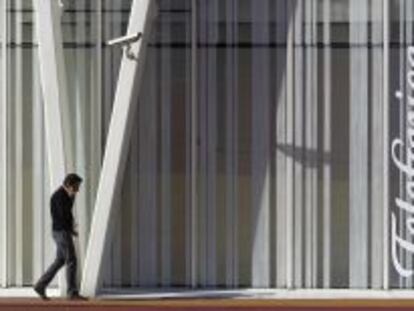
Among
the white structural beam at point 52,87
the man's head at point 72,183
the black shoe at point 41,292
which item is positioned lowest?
the black shoe at point 41,292

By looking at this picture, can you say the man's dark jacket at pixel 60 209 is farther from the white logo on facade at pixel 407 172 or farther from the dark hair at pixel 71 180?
Answer: the white logo on facade at pixel 407 172

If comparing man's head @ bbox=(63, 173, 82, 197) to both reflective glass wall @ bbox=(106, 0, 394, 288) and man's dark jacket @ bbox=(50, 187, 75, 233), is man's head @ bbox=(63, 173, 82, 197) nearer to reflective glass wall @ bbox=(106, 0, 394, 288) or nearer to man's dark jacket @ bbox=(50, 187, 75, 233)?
man's dark jacket @ bbox=(50, 187, 75, 233)

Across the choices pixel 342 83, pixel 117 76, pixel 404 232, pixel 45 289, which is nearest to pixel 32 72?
pixel 117 76

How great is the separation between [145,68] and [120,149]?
154 centimetres

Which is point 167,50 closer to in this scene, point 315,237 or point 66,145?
point 66,145

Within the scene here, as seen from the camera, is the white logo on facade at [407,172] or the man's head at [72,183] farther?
the white logo on facade at [407,172]

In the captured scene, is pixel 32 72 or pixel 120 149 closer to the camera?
pixel 120 149

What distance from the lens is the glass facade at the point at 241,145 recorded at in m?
18.0

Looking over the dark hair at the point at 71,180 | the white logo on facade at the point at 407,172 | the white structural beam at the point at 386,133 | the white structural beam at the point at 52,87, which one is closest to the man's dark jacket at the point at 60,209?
the dark hair at the point at 71,180

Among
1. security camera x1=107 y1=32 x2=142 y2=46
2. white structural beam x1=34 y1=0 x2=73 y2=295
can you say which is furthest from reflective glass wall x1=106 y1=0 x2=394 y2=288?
white structural beam x1=34 y1=0 x2=73 y2=295

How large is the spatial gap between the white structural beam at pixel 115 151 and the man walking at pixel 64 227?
0.33 m

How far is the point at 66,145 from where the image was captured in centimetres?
1759

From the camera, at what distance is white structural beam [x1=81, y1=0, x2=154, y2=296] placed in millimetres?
17250

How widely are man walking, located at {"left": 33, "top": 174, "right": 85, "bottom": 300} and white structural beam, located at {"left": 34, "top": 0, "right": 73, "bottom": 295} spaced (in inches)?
18.8
